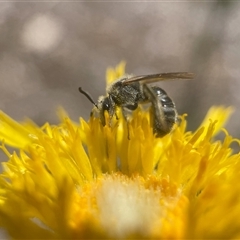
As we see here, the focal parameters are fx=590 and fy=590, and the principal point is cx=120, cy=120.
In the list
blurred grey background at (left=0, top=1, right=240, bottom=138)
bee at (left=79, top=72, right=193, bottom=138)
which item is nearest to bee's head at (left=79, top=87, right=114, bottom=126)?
bee at (left=79, top=72, right=193, bottom=138)

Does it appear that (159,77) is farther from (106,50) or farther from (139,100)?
(106,50)

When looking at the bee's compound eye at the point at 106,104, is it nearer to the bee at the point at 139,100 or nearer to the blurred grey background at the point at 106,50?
the bee at the point at 139,100

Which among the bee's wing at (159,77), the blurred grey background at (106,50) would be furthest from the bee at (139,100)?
the blurred grey background at (106,50)

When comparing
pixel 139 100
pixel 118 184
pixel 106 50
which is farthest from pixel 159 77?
pixel 106 50

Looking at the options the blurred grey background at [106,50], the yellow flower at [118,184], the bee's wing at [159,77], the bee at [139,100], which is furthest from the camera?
the blurred grey background at [106,50]

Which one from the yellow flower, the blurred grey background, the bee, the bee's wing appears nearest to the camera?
the yellow flower

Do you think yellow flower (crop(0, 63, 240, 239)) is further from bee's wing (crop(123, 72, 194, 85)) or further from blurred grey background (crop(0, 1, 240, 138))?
blurred grey background (crop(0, 1, 240, 138))
